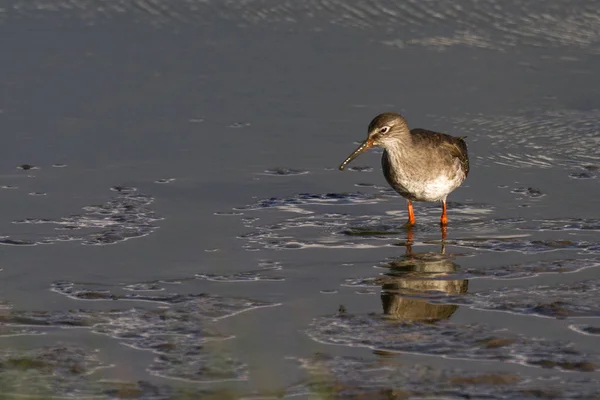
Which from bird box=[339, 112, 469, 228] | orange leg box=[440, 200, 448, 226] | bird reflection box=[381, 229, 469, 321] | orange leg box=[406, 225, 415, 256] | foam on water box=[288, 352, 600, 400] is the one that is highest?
bird box=[339, 112, 469, 228]

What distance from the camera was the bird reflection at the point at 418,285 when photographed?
8.88m

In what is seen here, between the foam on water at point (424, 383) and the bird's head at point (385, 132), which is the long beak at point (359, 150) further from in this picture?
the foam on water at point (424, 383)

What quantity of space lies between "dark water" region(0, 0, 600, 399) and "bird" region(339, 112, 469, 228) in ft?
0.89

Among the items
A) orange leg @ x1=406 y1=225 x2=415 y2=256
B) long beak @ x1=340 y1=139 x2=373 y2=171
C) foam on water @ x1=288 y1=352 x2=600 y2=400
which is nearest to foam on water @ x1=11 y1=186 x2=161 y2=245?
long beak @ x1=340 y1=139 x2=373 y2=171

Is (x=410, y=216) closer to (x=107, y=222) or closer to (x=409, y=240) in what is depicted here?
(x=409, y=240)

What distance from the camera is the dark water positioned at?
7.79 m

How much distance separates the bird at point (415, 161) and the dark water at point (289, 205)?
0.89 feet

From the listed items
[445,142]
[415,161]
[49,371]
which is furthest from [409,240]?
[49,371]

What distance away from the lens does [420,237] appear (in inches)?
437

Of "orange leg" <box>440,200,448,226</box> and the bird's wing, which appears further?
the bird's wing

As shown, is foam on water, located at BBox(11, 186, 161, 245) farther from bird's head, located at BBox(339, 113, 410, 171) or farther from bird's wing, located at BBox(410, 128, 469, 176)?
bird's wing, located at BBox(410, 128, 469, 176)

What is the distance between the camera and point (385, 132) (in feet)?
39.0

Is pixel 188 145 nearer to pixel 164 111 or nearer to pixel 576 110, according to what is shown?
pixel 164 111

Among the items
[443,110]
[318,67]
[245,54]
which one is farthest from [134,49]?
[443,110]
